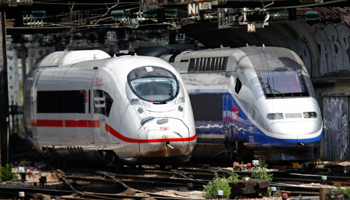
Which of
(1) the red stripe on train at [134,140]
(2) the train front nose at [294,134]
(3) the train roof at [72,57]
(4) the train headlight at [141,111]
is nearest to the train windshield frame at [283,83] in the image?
(2) the train front nose at [294,134]

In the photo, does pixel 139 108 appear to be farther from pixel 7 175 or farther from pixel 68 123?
pixel 7 175

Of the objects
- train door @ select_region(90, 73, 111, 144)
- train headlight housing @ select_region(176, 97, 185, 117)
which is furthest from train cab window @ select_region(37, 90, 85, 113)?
train headlight housing @ select_region(176, 97, 185, 117)

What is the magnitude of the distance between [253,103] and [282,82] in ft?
3.43

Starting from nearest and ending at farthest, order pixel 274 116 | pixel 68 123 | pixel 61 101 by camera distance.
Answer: pixel 274 116 → pixel 68 123 → pixel 61 101

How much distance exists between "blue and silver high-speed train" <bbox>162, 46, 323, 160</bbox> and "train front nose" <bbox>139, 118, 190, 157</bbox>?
8.41ft

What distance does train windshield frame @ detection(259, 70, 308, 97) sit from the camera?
1900 cm

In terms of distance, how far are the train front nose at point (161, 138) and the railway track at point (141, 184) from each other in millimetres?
671

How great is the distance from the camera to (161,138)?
1730 centimetres

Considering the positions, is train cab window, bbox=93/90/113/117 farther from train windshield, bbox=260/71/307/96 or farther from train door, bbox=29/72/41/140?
train windshield, bbox=260/71/307/96

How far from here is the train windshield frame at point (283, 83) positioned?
Answer: 19.0 m

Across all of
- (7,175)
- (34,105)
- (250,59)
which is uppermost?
(250,59)

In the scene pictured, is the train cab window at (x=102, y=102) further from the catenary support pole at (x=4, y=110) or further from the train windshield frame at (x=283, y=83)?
the train windshield frame at (x=283, y=83)

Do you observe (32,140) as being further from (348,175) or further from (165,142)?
(348,175)

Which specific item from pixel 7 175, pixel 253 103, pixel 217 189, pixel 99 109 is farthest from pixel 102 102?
pixel 217 189
